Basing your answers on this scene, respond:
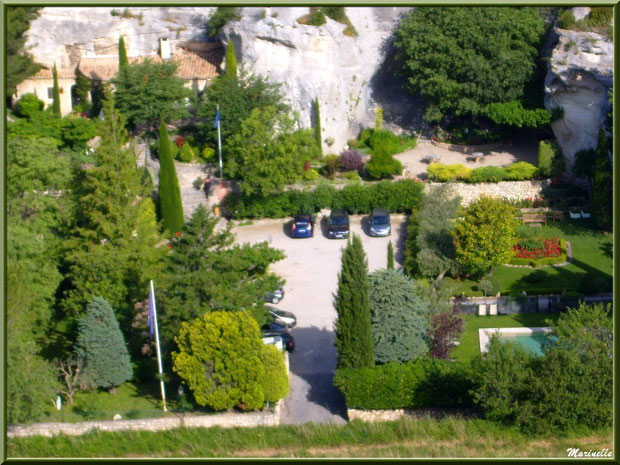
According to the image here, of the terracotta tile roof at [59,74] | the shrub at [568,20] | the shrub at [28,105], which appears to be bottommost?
the shrub at [28,105]

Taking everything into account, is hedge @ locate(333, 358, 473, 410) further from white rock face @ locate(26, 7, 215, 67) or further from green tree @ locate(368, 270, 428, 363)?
white rock face @ locate(26, 7, 215, 67)

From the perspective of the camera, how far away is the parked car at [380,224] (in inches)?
1889

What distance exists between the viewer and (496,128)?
57.0 meters

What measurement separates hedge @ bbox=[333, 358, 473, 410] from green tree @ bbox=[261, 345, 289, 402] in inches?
67.0

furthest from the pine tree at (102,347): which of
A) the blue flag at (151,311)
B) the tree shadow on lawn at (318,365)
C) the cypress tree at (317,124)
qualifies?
the cypress tree at (317,124)

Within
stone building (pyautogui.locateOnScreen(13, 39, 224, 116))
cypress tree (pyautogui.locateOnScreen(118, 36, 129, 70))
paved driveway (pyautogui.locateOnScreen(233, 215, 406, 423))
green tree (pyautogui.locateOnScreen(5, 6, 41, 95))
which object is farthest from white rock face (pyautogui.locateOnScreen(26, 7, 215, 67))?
paved driveway (pyautogui.locateOnScreen(233, 215, 406, 423))

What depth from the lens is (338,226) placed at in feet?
158

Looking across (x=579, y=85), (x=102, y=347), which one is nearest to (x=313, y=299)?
(x=102, y=347)

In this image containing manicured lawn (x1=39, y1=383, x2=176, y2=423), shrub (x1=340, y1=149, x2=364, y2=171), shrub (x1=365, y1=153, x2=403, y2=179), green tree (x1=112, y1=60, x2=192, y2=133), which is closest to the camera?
manicured lawn (x1=39, y1=383, x2=176, y2=423)

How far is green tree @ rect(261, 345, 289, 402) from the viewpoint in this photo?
3466cm

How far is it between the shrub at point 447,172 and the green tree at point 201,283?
55.0 feet

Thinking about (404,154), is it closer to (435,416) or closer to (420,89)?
(420,89)

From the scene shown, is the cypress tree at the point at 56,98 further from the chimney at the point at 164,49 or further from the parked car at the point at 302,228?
the parked car at the point at 302,228

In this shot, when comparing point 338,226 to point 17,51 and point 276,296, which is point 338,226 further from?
point 17,51
